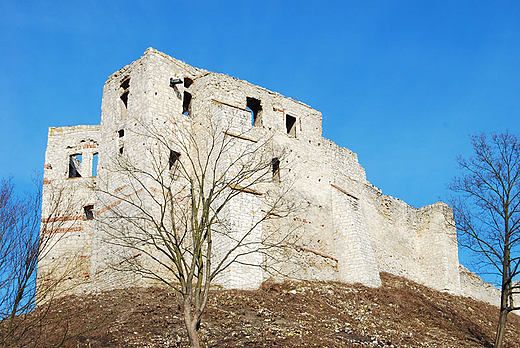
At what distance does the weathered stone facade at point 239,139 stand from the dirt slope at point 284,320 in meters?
1.58

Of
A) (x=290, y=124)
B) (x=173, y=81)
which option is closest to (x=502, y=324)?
(x=290, y=124)

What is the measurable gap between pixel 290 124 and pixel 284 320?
10982 mm

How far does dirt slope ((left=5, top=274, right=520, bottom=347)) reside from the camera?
1647 cm

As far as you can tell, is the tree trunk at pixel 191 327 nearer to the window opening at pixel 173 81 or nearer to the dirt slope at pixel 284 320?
the dirt slope at pixel 284 320

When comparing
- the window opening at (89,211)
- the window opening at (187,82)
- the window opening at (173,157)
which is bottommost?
the window opening at (89,211)

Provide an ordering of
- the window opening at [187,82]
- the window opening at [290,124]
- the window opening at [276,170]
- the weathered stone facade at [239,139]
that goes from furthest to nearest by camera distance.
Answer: the window opening at [290,124]
the window opening at [276,170]
the window opening at [187,82]
the weathered stone facade at [239,139]

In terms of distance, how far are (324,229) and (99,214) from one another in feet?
29.1

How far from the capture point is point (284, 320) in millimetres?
18828

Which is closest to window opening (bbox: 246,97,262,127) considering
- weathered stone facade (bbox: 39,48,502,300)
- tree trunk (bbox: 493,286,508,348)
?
weathered stone facade (bbox: 39,48,502,300)

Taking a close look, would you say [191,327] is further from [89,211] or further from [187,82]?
[187,82]

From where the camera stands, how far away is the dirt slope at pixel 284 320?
54.0ft

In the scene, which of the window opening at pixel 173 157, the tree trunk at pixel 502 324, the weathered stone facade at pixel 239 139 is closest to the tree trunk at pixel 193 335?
the weathered stone facade at pixel 239 139

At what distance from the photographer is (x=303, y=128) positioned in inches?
1081

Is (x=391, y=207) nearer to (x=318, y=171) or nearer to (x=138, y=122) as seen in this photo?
(x=318, y=171)
